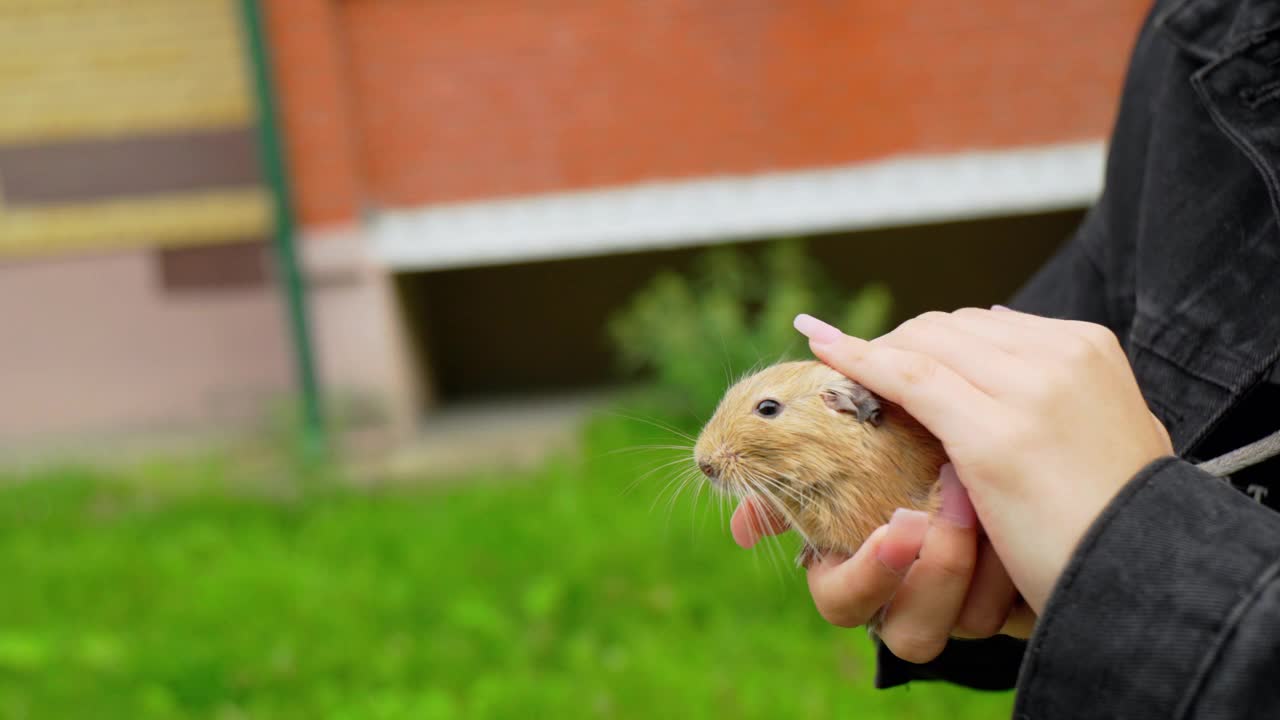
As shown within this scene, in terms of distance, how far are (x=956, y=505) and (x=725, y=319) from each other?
461 centimetres

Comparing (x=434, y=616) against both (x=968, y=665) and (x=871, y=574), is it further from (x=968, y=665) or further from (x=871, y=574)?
(x=871, y=574)

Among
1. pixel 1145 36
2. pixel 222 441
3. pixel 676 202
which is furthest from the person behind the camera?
pixel 222 441

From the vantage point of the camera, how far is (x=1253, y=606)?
0.88m

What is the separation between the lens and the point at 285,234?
6238mm

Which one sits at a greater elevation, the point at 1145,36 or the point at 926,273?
the point at 1145,36

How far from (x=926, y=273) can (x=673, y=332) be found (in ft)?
8.29

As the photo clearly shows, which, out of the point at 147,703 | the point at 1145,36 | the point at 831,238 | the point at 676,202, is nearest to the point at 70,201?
the point at 676,202

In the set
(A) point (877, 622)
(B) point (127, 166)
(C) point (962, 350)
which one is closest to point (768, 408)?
(A) point (877, 622)

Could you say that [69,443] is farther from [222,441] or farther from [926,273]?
[926,273]

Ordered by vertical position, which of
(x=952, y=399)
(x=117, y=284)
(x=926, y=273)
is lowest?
(x=926, y=273)

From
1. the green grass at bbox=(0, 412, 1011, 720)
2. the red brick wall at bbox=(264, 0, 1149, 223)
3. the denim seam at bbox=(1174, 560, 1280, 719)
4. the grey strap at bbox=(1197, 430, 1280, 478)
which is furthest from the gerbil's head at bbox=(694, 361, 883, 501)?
the red brick wall at bbox=(264, 0, 1149, 223)

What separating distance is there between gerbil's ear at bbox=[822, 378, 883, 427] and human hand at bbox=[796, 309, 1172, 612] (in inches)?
7.9

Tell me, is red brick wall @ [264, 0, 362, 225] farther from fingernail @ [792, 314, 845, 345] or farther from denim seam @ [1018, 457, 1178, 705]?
denim seam @ [1018, 457, 1178, 705]

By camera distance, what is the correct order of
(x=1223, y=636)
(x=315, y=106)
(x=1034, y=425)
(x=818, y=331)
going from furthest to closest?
1. (x=315, y=106)
2. (x=818, y=331)
3. (x=1034, y=425)
4. (x=1223, y=636)
